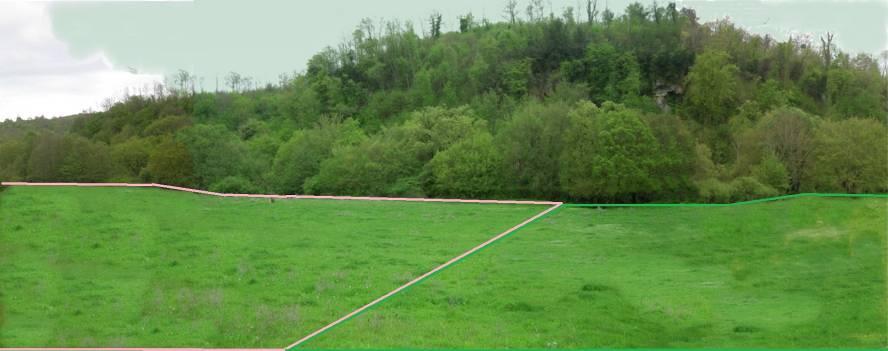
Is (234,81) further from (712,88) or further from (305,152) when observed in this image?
(712,88)

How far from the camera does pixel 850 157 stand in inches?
201

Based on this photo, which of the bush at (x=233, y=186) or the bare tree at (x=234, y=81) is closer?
the bush at (x=233, y=186)

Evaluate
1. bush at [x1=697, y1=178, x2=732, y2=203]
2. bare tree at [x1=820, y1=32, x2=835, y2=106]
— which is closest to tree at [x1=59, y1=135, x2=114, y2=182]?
bush at [x1=697, y1=178, x2=732, y2=203]

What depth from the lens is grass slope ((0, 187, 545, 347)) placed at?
14.5 ft

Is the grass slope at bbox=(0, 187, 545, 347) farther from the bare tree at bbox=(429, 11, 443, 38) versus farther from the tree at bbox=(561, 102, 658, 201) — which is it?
the bare tree at bbox=(429, 11, 443, 38)

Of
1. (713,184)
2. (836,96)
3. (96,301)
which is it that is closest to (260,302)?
(96,301)

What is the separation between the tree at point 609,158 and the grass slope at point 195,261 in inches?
15.5

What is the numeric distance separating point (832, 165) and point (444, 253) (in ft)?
8.96

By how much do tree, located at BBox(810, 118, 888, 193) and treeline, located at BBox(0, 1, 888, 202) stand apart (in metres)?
0.01

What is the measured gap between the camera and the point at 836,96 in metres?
7.03

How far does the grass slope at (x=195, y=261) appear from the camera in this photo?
443 cm

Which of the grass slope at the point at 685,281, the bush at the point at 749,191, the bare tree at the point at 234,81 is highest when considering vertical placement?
the bare tree at the point at 234,81

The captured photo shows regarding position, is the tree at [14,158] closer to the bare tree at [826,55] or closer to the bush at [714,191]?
the bush at [714,191]

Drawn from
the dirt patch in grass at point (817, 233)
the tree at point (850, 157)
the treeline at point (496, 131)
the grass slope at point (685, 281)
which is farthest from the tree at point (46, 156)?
the tree at point (850, 157)
